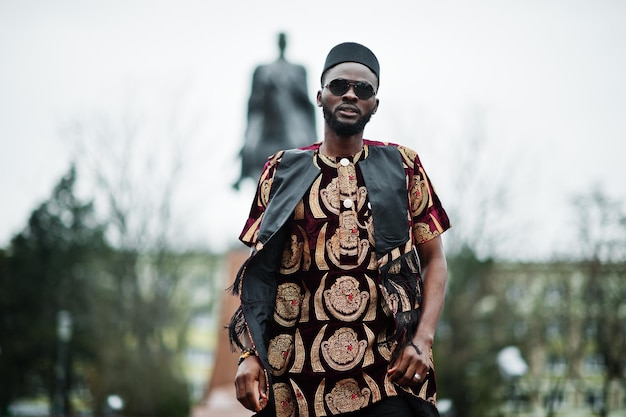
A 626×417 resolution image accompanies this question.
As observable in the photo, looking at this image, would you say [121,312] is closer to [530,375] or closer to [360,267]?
[530,375]

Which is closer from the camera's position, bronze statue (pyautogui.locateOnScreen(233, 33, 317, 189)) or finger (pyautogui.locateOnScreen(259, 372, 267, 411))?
finger (pyautogui.locateOnScreen(259, 372, 267, 411))

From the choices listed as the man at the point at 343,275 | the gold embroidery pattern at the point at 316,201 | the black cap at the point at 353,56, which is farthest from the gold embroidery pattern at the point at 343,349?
the black cap at the point at 353,56

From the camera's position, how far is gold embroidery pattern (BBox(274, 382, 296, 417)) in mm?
2758

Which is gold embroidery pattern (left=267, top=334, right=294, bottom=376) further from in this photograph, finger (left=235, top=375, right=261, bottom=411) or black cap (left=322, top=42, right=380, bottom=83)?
black cap (left=322, top=42, right=380, bottom=83)

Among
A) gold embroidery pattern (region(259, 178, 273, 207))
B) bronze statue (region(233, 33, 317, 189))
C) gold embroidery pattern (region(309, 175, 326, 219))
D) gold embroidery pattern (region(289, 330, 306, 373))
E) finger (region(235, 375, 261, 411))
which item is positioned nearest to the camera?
finger (region(235, 375, 261, 411))

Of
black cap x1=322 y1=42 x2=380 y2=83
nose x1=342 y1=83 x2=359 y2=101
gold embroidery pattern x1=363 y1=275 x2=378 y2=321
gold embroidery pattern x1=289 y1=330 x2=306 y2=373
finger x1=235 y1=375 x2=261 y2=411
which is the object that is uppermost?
black cap x1=322 y1=42 x2=380 y2=83

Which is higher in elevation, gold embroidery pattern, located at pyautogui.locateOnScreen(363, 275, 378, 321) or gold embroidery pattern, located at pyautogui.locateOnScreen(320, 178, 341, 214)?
gold embroidery pattern, located at pyautogui.locateOnScreen(320, 178, 341, 214)

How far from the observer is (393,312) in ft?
8.82

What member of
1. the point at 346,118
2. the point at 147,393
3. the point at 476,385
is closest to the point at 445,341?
the point at 476,385

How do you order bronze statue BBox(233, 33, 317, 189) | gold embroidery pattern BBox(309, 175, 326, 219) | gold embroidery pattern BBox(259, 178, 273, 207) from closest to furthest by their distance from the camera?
gold embroidery pattern BBox(309, 175, 326, 219) → gold embroidery pattern BBox(259, 178, 273, 207) → bronze statue BBox(233, 33, 317, 189)

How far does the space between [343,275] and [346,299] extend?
9cm

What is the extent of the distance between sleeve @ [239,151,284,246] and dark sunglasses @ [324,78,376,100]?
36cm

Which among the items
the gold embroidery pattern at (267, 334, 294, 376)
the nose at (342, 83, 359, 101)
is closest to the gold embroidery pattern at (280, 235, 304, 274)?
the gold embroidery pattern at (267, 334, 294, 376)

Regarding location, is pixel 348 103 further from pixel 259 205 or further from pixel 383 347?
pixel 383 347
